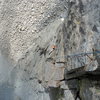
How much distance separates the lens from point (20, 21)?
416 cm

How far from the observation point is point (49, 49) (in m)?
2.87

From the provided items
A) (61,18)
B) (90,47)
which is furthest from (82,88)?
(61,18)

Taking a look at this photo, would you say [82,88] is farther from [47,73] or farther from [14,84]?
[14,84]

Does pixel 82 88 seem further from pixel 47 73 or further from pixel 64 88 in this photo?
pixel 47 73

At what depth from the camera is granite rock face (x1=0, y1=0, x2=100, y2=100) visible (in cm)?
213

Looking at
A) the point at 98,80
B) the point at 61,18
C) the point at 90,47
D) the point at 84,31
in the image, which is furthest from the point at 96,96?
the point at 61,18

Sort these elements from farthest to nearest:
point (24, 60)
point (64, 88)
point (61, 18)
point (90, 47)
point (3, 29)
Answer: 1. point (3, 29)
2. point (24, 60)
3. point (61, 18)
4. point (64, 88)
5. point (90, 47)

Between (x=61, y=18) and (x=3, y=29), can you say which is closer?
(x=61, y=18)

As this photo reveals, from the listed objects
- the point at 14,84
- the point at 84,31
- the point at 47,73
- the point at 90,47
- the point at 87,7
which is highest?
the point at 87,7

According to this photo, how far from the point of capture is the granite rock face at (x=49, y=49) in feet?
6.98

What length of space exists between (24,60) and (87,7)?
1.80 m

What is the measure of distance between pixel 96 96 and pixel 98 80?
156 mm

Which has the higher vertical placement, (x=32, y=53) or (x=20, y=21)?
Answer: (x=20, y=21)

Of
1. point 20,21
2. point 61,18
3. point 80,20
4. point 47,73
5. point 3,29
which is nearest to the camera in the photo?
point 80,20
